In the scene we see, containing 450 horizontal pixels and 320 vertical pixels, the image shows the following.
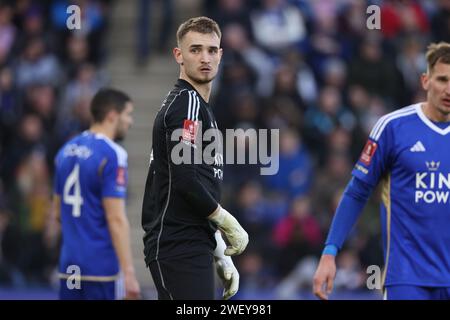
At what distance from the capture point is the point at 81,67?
1527 centimetres

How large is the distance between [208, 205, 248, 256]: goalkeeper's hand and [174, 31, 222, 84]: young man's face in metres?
0.83

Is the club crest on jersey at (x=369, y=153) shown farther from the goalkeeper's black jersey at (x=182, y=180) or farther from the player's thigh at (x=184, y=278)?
the player's thigh at (x=184, y=278)

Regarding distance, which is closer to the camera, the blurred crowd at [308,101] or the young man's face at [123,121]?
the young man's face at [123,121]

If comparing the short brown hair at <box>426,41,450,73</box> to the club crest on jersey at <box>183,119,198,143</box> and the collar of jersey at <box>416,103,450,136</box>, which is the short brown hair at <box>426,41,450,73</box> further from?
the club crest on jersey at <box>183,119,198,143</box>

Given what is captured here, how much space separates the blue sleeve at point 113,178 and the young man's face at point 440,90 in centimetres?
272

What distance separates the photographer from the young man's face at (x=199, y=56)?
6.50 meters

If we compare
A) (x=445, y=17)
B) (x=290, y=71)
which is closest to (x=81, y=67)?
(x=290, y=71)

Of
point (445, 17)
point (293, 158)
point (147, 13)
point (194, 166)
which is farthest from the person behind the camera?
point (147, 13)

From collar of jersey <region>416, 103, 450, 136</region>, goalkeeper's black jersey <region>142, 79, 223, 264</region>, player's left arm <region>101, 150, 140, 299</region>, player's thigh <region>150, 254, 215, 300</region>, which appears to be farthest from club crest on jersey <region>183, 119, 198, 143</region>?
player's left arm <region>101, 150, 140, 299</region>

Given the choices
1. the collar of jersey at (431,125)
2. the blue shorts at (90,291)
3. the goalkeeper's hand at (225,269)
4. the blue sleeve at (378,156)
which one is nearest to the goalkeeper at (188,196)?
the goalkeeper's hand at (225,269)

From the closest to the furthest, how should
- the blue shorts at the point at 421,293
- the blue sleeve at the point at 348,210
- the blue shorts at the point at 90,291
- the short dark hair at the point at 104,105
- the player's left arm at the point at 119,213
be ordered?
the blue shorts at the point at 421,293
the blue sleeve at the point at 348,210
the player's left arm at the point at 119,213
the blue shorts at the point at 90,291
the short dark hair at the point at 104,105

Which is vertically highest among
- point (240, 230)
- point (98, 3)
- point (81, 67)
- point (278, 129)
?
point (98, 3)
